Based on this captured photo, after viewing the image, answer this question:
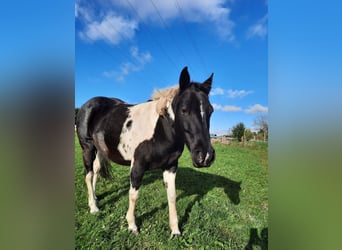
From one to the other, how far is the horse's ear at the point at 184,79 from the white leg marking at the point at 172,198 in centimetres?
61

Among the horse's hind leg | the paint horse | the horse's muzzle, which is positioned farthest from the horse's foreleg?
the horse's muzzle

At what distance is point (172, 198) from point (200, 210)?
0.67 feet

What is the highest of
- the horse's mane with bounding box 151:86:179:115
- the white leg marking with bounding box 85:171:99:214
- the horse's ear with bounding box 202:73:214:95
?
the horse's ear with bounding box 202:73:214:95

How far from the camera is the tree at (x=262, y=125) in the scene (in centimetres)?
154

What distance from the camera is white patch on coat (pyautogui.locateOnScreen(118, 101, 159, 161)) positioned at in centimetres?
184

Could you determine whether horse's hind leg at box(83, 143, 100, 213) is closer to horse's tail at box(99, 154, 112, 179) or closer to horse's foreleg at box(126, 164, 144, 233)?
horse's tail at box(99, 154, 112, 179)

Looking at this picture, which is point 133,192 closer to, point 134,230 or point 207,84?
point 134,230

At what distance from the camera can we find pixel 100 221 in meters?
1.88

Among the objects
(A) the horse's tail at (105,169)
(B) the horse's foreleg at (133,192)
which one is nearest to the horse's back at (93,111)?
(A) the horse's tail at (105,169)

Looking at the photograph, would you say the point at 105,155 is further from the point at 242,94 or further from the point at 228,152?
the point at 242,94

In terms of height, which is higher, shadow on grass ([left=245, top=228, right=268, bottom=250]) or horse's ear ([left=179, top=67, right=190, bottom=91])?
horse's ear ([left=179, top=67, right=190, bottom=91])

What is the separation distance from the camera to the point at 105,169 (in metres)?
2.28

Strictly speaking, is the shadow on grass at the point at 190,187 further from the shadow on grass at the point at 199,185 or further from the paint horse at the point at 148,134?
the paint horse at the point at 148,134

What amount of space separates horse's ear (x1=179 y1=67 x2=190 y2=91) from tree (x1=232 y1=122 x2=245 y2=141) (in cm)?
38
